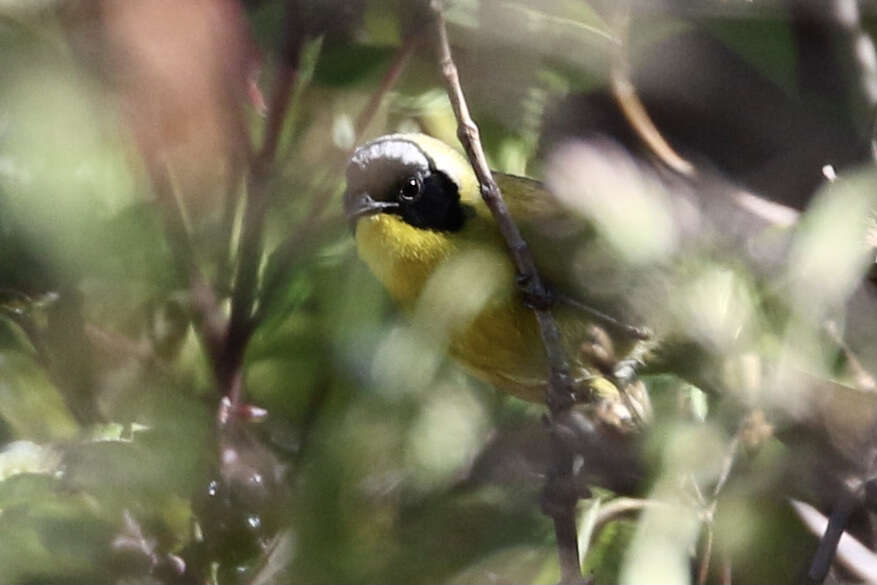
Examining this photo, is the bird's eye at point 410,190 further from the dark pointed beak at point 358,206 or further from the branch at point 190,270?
the branch at point 190,270

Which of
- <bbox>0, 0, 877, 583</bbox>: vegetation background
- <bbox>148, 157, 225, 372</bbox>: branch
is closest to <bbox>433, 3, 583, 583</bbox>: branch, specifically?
<bbox>0, 0, 877, 583</bbox>: vegetation background

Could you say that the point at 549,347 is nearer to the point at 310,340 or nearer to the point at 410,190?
the point at 310,340

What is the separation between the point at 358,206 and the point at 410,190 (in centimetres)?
23

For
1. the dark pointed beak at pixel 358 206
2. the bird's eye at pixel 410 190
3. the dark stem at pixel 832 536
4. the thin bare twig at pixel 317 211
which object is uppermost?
the thin bare twig at pixel 317 211

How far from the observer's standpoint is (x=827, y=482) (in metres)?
0.45

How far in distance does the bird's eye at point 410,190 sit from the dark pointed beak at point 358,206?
0.08 metres

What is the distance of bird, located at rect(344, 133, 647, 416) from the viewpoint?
0.54 metres

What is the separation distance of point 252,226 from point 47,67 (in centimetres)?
10

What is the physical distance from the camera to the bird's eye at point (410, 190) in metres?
0.75

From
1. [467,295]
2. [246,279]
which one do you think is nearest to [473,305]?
[467,295]

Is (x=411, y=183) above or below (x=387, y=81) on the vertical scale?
below

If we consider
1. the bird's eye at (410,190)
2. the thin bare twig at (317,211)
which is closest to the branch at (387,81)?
the thin bare twig at (317,211)

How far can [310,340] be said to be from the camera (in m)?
0.49

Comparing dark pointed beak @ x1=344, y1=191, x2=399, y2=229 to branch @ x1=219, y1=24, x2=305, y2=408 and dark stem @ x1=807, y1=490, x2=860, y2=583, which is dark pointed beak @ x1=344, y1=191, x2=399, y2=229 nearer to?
branch @ x1=219, y1=24, x2=305, y2=408
